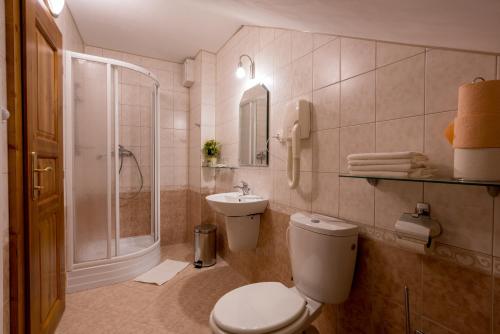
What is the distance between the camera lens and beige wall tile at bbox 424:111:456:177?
901mm

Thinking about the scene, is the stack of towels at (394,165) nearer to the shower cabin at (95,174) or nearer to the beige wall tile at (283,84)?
the beige wall tile at (283,84)

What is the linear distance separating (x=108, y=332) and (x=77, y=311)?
39cm

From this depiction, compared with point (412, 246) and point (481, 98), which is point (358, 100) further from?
point (412, 246)

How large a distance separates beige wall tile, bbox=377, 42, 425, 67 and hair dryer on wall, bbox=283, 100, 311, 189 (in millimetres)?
474

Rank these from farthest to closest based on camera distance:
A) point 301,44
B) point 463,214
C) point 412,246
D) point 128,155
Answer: point 128,155, point 301,44, point 412,246, point 463,214

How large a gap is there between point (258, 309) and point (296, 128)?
98cm

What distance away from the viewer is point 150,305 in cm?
182

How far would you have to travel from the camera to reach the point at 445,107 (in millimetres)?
906

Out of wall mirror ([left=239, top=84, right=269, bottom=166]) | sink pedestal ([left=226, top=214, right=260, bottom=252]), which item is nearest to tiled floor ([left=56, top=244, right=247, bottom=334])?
sink pedestal ([left=226, top=214, right=260, bottom=252])

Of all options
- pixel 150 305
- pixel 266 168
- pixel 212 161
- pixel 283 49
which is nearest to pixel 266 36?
pixel 283 49

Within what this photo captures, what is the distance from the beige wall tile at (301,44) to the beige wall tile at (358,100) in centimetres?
Answer: 40

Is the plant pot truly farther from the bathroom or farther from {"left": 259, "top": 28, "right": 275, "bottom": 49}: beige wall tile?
{"left": 259, "top": 28, "right": 275, "bottom": 49}: beige wall tile

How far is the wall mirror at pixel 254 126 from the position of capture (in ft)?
6.43

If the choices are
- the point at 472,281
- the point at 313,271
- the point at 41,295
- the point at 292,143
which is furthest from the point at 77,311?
the point at 472,281
